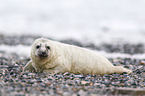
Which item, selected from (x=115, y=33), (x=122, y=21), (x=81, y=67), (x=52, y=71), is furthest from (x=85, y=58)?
(x=122, y=21)

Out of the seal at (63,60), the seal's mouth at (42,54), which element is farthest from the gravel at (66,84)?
the seal's mouth at (42,54)

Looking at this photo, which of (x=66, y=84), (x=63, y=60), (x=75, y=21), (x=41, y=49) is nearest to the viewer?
(x=66, y=84)

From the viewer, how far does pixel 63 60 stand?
6.23 m

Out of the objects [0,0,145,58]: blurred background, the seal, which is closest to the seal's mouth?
the seal

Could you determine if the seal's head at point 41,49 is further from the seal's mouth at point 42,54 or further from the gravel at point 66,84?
the gravel at point 66,84

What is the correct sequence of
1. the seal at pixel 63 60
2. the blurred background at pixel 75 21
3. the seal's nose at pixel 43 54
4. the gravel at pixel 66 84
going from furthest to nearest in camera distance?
the blurred background at pixel 75 21, the seal at pixel 63 60, the seal's nose at pixel 43 54, the gravel at pixel 66 84

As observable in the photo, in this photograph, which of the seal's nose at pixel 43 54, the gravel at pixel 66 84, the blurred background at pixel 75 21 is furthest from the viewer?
the blurred background at pixel 75 21

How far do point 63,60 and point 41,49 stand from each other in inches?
29.9

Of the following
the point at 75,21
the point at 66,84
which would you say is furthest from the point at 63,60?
the point at 75,21

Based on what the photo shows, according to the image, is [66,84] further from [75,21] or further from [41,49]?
[75,21]

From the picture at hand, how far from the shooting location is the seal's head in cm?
576

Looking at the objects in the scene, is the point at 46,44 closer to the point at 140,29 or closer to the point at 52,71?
the point at 52,71

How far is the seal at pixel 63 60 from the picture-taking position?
19.5ft

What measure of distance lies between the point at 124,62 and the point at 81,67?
2.34 metres
